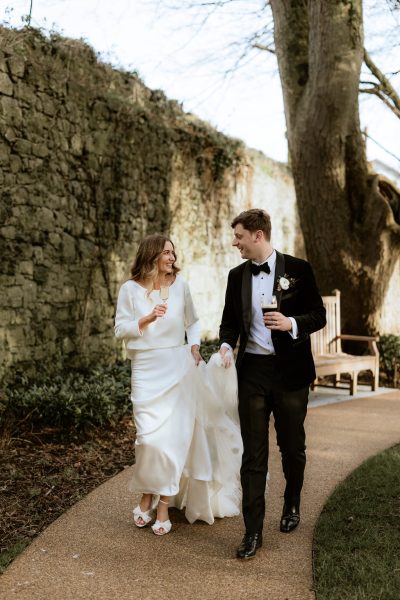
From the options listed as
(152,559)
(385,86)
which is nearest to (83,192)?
(152,559)

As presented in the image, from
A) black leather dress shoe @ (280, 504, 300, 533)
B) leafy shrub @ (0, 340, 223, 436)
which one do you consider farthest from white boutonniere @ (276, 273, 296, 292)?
leafy shrub @ (0, 340, 223, 436)

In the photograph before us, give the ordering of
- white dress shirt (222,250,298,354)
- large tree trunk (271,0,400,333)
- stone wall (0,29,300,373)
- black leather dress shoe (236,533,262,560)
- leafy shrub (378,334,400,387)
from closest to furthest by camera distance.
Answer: black leather dress shoe (236,533,262,560) < white dress shirt (222,250,298,354) < stone wall (0,29,300,373) < large tree trunk (271,0,400,333) < leafy shrub (378,334,400,387)

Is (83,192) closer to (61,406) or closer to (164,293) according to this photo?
(61,406)

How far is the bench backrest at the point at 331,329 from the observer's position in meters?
9.29

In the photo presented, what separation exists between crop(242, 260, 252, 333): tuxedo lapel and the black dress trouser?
0.20 m

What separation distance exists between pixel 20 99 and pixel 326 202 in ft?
15.3

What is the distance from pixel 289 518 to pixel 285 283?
4.74ft

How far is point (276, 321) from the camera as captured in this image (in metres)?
3.55

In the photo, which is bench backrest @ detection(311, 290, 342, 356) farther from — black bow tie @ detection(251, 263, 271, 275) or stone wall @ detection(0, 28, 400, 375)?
black bow tie @ detection(251, 263, 271, 275)

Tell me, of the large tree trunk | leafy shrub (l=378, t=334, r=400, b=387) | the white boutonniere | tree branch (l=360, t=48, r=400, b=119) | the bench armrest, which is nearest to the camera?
the white boutonniere

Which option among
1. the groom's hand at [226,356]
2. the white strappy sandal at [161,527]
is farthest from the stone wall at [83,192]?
the groom's hand at [226,356]

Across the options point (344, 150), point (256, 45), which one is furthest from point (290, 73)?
point (256, 45)

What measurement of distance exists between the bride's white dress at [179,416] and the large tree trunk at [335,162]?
5947 millimetres

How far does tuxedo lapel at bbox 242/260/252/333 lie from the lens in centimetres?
376
